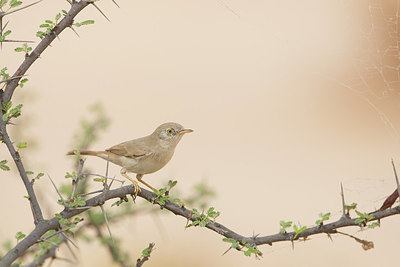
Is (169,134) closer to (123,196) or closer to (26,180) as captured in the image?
(123,196)

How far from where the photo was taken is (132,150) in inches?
154

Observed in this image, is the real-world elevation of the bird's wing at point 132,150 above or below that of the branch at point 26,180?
above

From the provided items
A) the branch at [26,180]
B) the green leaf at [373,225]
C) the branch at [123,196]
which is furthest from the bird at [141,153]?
the green leaf at [373,225]

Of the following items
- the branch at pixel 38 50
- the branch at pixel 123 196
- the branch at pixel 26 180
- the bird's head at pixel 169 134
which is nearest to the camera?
the branch at pixel 123 196

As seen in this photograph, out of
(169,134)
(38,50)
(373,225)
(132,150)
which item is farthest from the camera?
(169,134)

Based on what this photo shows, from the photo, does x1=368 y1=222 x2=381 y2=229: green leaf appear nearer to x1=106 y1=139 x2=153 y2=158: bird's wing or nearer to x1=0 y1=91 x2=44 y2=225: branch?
x1=0 y1=91 x2=44 y2=225: branch

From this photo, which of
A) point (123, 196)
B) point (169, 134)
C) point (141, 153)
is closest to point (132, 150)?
point (141, 153)

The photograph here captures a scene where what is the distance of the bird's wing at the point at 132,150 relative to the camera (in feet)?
12.8

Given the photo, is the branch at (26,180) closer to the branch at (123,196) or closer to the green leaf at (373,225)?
the branch at (123,196)

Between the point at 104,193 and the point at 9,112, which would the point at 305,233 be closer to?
the point at 104,193

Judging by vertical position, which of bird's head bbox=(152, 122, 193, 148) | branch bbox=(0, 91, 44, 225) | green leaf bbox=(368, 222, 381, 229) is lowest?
green leaf bbox=(368, 222, 381, 229)

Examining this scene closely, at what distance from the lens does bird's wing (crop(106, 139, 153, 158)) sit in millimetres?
3908

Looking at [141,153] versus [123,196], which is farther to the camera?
[141,153]

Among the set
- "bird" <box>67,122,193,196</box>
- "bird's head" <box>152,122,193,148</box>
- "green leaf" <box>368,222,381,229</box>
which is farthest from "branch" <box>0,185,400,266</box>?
"bird's head" <box>152,122,193,148</box>
